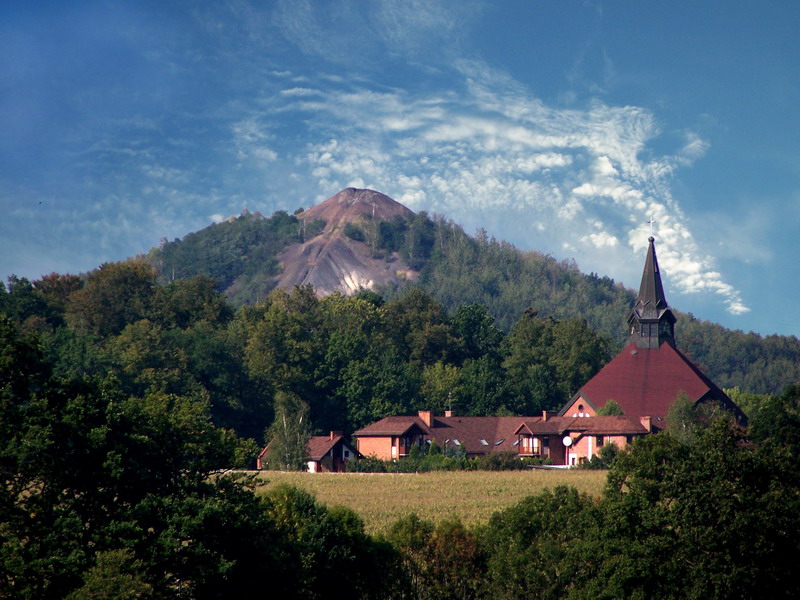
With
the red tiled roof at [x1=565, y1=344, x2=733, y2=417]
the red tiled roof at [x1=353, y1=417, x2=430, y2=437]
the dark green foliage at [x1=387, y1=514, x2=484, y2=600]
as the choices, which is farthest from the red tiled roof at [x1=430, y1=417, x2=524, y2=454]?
the dark green foliage at [x1=387, y1=514, x2=484, y2=600]

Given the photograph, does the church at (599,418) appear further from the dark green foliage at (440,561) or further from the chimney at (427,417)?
the dark green foliage at (440,561)

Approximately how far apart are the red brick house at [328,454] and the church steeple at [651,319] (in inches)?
1297

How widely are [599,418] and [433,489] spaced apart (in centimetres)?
3144

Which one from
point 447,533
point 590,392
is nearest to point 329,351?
point 590,392

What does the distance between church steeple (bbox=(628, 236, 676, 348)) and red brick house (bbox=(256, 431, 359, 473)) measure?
32.9 meters

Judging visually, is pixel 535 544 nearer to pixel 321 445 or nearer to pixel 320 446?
pixel 320 446

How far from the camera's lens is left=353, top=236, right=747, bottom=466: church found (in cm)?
8856

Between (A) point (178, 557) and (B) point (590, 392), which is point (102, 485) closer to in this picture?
(A) point (178, 557)

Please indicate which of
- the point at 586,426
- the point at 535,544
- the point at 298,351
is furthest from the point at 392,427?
the point at 535,544

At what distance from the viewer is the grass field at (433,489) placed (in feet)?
165

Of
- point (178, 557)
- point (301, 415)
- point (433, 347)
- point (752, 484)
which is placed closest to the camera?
point (178, 557)

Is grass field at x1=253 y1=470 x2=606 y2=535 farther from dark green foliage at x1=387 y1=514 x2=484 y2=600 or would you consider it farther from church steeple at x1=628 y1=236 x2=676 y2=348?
church steeple at x1=628 y1=236 x2=676 y2=348

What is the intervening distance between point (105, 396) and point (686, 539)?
1650cm

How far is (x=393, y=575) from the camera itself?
35.0m
